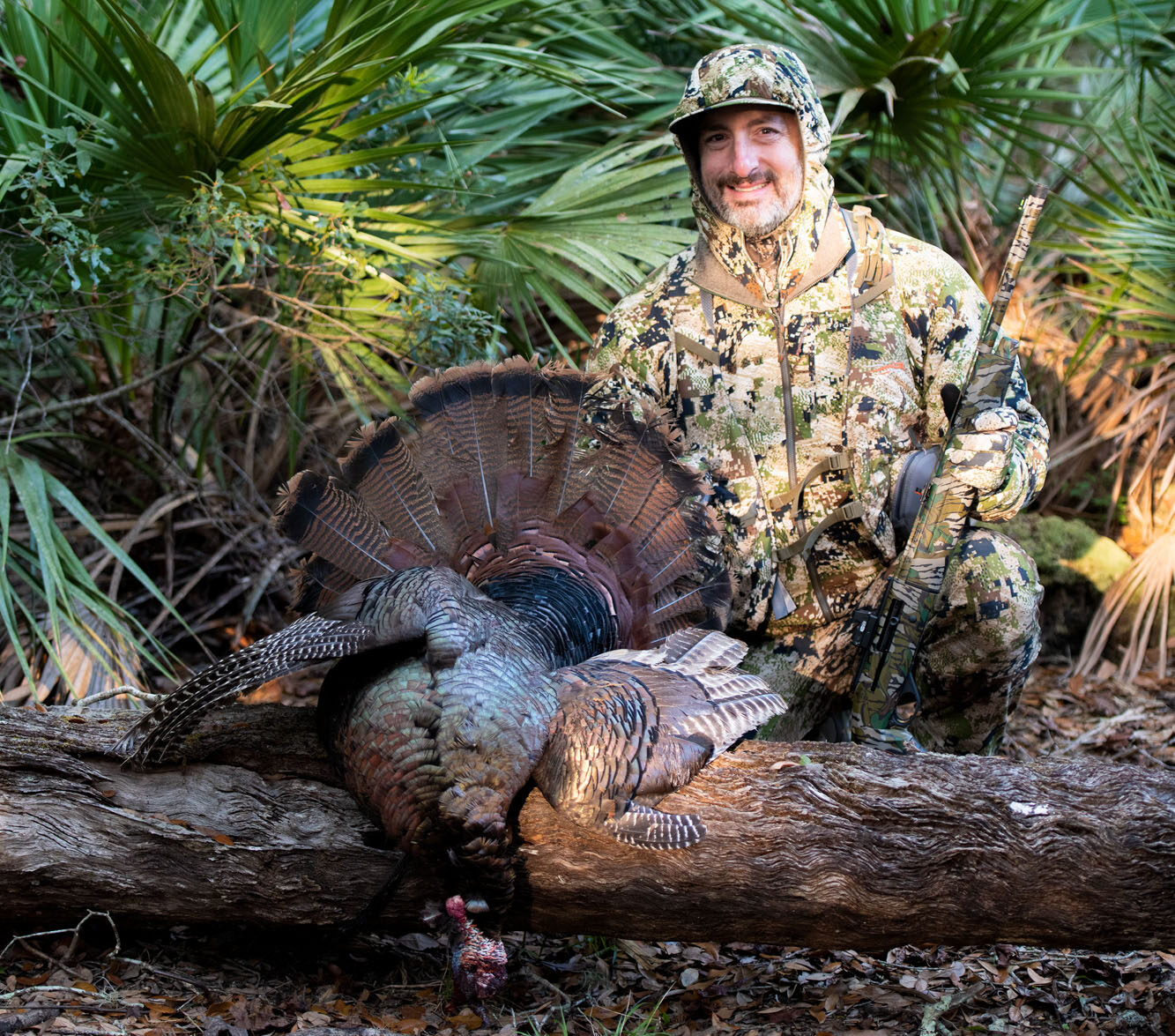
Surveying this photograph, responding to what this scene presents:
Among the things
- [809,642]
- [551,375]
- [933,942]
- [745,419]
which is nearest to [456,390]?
[551,375]

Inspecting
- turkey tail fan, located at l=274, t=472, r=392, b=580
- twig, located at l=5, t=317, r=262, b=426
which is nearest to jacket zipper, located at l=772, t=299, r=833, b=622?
turkey tail fan, located at l=274, t=472, r=392, b=580

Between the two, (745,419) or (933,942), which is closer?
(933,942)

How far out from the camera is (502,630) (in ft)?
9.35

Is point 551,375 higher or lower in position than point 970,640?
higher

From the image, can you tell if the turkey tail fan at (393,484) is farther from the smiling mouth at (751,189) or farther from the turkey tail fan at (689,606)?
the smiling mouth at (751,189)

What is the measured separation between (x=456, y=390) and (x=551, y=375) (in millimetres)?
285

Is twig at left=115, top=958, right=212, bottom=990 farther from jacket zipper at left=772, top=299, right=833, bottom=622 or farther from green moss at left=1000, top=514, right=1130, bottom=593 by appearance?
green moss at left=1000, top=514, right=1130, bottom=593

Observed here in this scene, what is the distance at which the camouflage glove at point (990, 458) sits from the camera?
11.8 feet

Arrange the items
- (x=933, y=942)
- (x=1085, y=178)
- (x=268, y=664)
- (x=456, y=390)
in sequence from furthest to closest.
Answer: (x=1085, y=178), (x=456, y=390), (x=933, y=942), (x=268, y=664)

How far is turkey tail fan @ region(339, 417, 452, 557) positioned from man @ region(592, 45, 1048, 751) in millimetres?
921

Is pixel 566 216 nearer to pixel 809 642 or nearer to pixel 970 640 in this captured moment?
pixel 809 642

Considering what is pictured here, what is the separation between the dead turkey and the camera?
8.39 ft

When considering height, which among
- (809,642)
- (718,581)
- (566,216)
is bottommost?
(809,642)

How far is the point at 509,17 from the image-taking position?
4645 mm
